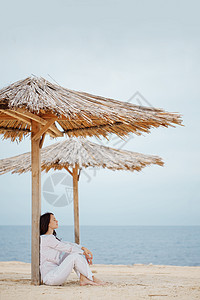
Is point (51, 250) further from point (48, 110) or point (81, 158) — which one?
point (81, 158)

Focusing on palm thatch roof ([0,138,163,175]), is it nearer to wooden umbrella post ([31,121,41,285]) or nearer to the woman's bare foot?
wooden umbrella post ([31,121,41,285])

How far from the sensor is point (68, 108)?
3688 mm

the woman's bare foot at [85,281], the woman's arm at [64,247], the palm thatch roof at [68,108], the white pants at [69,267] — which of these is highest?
the palm thatch roof at [68,108]

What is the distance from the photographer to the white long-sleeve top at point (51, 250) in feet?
12.9

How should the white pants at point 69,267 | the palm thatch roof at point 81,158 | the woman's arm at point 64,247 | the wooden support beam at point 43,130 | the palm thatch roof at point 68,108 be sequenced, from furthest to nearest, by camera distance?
the palm thatch roof at point 81,158 < the wooden support beam at point 43,130 < the woman's arm at point 64,247 < the white pants at point 69,267 < the palm thatch roof at point 68,108

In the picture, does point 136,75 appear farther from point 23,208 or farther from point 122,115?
point 122,115

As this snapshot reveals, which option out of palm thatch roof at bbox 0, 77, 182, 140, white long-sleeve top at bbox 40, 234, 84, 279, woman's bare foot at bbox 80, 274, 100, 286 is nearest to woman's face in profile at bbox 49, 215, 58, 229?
white long-sleeve top at bbox 40, 234, 84, 279

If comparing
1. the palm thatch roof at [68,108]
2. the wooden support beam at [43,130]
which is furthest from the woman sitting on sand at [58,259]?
the palm thatch roof at [68,108]

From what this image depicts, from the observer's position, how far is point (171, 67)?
16516 mm

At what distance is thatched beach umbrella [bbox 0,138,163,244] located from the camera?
610 centimetres

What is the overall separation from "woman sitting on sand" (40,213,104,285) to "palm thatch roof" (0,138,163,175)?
2039 millimetres

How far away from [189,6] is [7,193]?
1887cm

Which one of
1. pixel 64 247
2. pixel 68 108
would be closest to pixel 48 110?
pixel 68 108

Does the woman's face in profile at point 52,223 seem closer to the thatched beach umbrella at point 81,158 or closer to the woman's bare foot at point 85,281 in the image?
the woman's bare foot at point 85,281
